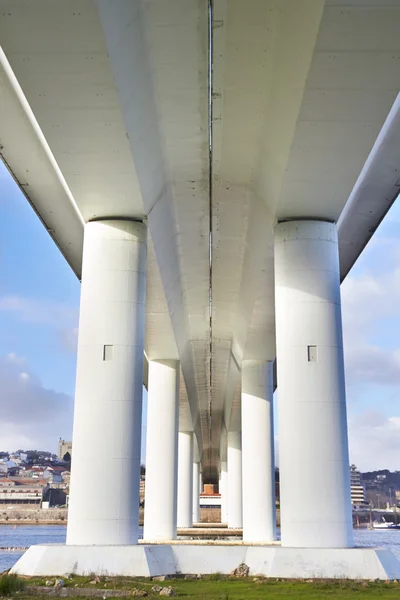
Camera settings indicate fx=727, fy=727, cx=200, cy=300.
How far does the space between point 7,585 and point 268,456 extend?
20.2 meters

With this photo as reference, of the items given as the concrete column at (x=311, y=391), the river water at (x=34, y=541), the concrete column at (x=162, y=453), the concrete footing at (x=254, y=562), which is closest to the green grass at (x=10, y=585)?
the concrete footing at (x=254, y=562)

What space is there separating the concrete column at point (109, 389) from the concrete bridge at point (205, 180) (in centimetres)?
3

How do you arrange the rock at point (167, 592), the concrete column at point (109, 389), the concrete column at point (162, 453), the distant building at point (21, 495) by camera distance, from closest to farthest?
the rock at point (167, 592)
the concrete column at point (109, 389)
the concrete column at point (162, 453)
the distant building at point (21, 495)

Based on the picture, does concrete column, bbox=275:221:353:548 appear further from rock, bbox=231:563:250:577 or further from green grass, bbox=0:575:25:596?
green grass, bbox=0:575:25:596

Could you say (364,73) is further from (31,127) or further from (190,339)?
(190,339)

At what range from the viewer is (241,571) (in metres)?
14.8

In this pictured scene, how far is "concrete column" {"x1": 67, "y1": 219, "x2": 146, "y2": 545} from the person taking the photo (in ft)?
49.7

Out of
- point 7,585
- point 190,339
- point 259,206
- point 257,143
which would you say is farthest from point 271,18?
point 190,339

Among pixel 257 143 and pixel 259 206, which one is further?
pixel 259 206

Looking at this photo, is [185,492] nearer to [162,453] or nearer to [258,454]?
[162,453]

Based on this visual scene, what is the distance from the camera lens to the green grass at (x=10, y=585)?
1185cm

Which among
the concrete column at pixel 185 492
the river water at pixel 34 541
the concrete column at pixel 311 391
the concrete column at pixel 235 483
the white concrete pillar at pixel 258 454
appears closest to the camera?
the concrete column at pixel 311 391

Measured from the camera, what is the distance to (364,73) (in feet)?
36.3

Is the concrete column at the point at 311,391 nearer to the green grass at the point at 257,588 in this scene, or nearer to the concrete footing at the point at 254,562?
the concrete footing at the point at 254,562
